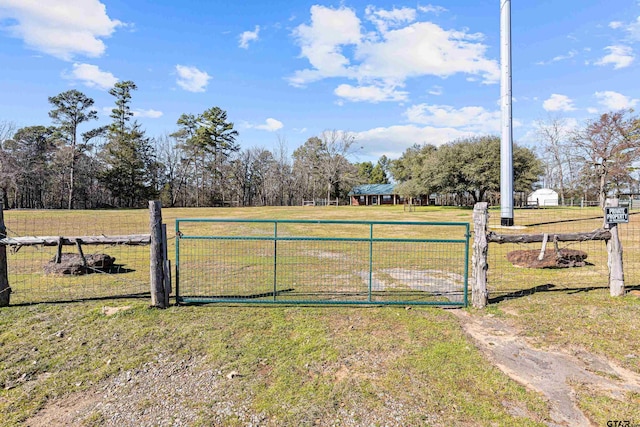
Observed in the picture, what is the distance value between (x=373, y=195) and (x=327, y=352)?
65.7m

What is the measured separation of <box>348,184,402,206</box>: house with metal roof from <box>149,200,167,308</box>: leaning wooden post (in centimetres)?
6291

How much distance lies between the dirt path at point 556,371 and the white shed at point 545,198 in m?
57.8

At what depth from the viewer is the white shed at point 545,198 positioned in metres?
52.9

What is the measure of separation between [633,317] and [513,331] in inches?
75.4

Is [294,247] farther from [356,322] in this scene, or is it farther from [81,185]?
[81,185]

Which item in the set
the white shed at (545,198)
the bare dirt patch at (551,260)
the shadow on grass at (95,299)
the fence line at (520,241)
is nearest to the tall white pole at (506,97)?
the bare dirt patch at (551,260)

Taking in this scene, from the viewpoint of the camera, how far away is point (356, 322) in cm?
474

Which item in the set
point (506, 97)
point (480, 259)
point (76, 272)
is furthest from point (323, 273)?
point (506, 97)

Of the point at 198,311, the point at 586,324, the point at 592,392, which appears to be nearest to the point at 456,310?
the point at 586,324

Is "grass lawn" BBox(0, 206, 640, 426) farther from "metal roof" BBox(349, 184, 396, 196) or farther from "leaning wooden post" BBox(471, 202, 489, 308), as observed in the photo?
"metal roof" BBox(349, 184, 396, 196)

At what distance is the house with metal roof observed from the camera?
221 ft

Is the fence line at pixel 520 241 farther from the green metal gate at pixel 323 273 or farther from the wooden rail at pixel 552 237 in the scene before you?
the green metal gate at pixel 323 273

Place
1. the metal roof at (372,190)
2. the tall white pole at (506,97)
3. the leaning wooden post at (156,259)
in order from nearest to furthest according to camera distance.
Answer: the leaning wooden post at (156,259) → the tall white pole at (506,97) → the metal roof at (372,190)

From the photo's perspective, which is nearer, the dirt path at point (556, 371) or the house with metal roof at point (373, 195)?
the dirt path at point (556, 371)
